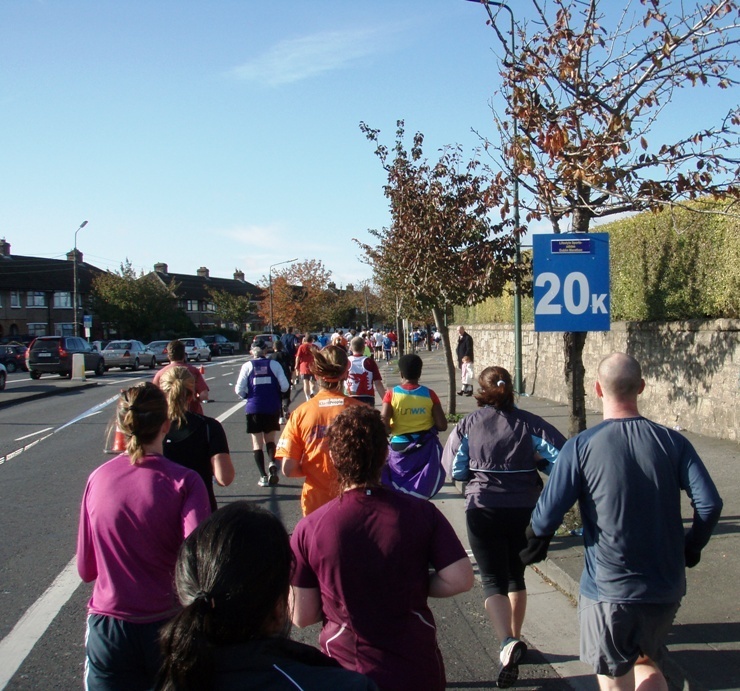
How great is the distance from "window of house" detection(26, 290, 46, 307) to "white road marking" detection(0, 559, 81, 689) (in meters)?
64.5

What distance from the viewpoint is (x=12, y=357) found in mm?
42969

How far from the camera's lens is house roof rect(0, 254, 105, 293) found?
64.3m

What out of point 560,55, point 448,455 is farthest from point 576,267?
point 448,455

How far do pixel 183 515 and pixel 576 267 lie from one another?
14.9 ft

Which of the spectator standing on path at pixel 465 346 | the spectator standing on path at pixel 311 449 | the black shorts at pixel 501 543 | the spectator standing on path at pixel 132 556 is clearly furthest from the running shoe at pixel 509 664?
the spectator standing on path at pixel 465 346

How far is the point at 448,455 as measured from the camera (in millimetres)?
4605

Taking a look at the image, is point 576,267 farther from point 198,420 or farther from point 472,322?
point 472,322

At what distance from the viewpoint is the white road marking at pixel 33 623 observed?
451 cm

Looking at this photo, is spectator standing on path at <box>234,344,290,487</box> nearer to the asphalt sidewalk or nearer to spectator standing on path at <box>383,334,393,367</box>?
the asphalt sidewalk

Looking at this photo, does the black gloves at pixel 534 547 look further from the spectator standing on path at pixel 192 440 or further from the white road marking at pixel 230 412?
the white road marking at pixel 230 412

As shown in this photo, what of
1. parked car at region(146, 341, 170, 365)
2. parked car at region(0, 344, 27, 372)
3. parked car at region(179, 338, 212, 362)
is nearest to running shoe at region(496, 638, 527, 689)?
parked car at region(146, 341, 170, 365)

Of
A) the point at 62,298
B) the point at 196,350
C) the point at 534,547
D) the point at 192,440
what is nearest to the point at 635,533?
the point at 534,547

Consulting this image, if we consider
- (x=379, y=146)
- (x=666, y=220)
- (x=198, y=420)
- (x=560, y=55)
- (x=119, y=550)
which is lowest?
(x=119, y=550)

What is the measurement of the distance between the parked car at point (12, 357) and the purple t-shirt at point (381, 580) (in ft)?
145
